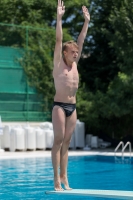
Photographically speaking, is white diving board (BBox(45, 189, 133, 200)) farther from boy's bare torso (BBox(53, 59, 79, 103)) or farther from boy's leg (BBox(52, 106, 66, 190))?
boy's bare torso (BBox(53, 59, 79, 103))

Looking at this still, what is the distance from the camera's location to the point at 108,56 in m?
23.3

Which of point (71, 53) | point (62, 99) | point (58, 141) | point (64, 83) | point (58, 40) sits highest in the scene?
point (58, 40)

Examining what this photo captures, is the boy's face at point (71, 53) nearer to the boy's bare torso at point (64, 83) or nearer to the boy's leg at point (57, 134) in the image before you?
the boy's bare torso at point (64, 83)

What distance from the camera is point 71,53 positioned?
23.4ft

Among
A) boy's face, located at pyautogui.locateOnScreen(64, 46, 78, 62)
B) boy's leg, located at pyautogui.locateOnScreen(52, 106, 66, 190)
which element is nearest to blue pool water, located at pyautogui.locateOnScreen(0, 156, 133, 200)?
boy's leg, located at pyautogui.locateOnScreen(52, 106, 66, 190)

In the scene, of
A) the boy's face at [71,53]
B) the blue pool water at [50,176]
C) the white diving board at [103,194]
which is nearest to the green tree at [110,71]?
the blue pool water at [50,176]

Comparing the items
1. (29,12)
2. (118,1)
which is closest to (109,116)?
(118,1)

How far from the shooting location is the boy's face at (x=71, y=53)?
23.4 ft

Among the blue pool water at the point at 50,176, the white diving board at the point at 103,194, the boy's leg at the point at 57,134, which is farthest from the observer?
the blue pool water at the point at 50,176

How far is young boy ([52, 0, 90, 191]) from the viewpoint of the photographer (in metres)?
7.05

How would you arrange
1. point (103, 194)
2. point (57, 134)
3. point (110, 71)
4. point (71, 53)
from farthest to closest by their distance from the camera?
point (110, 71)
point (71, 53)
point (57, 134)
point (103, 194)

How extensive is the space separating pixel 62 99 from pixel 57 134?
19.2 inches

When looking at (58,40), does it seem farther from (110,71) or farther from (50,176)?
(110,71)

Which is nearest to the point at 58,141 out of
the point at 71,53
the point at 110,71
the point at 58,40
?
the point at 71,53
